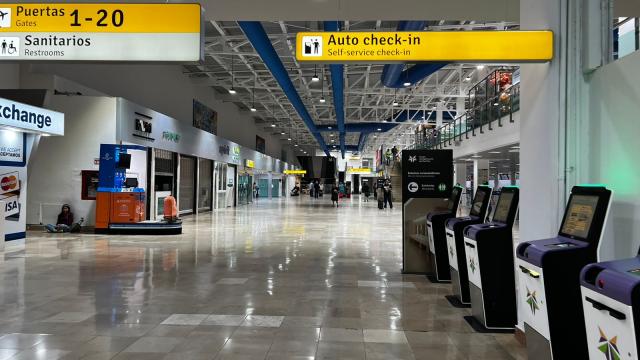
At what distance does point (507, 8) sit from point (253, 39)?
542cm

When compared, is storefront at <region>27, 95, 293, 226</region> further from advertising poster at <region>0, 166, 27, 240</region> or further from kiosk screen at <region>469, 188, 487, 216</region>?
kiosk screen at <region>469, 188, 487, 216</region>

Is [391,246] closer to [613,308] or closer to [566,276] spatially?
[566,276]

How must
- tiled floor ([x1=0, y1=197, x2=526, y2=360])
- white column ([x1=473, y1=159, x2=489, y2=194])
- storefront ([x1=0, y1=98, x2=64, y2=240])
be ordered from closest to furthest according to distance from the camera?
tiled floor ([x1=0, y1=197, x2=526, y2=360]), storefront ([x1=0, y1=98, x2=64, y2=240]), white column ([x1=473, y1=159, x2=489, y2=194])

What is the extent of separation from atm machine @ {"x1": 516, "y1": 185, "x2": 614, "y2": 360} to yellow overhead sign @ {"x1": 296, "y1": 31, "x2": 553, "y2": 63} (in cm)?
146

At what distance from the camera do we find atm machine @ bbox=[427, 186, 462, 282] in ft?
19.2

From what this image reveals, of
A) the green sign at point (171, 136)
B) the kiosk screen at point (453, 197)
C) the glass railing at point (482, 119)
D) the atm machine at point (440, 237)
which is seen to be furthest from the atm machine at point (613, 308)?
the green sign at point (171, 136)

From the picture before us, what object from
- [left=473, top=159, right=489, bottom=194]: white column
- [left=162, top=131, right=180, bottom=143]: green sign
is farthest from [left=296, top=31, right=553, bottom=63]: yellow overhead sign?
[left=473, top=159, right=489, bottom=194]: white column

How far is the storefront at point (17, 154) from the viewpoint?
28.7ft

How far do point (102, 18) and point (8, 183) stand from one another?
6.83 meters

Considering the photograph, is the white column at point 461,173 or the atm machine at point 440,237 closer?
the atm machine at point 440,237

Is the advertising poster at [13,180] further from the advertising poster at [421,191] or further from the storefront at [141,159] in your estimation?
the advertising poster at [421,191]

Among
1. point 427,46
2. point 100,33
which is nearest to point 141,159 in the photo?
point 100,33

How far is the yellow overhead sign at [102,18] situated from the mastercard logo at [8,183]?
20.2 feet

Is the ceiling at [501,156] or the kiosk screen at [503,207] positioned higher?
the ceiling at [501,156]
